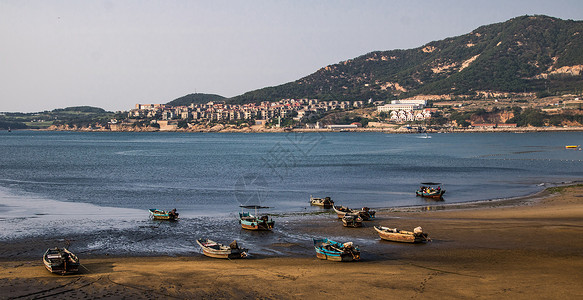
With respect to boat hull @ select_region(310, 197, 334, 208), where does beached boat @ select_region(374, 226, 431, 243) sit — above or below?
above

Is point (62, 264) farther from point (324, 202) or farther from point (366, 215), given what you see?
point (324, 202)

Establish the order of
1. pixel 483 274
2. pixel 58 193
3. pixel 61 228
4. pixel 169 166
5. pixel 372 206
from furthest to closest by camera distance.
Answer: pixel 169 166 < pixel 58 193 < pixel 372 206 < pixel 61 228 < pixel 483 274

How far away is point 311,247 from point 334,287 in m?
5.78

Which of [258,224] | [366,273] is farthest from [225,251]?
[258,224]

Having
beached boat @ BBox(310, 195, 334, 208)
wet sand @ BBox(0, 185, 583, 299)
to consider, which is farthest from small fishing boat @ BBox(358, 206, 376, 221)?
beached boat @ BBox(310, 195, 334, 208)

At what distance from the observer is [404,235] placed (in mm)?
23547

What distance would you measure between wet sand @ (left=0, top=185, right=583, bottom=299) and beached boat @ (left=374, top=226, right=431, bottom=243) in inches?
12.7

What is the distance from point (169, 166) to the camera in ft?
220

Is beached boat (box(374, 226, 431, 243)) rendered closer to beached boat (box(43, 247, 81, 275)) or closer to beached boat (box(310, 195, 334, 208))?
beached boat (box(310, 195, 334, 208))

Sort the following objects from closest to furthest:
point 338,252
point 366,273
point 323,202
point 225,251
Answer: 1. point 366,273
2. point 338,252
3. point 225,251
4. point 323,202

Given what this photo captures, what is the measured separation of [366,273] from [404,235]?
5495 mm

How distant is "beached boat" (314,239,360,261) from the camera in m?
20.3

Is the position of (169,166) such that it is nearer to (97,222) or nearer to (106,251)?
(97,222)

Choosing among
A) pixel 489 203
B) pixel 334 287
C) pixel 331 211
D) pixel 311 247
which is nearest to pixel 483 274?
pixel 334 287
